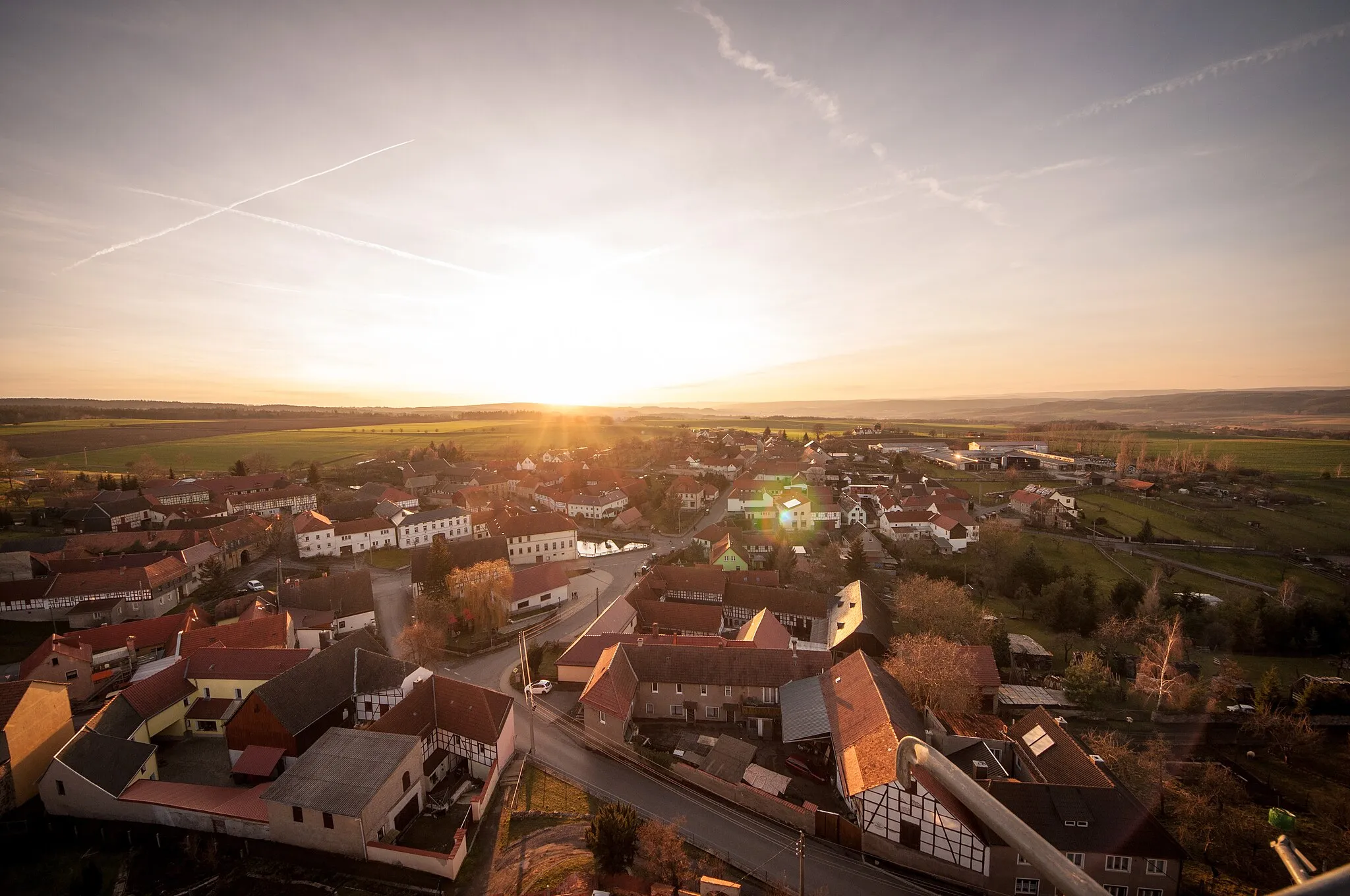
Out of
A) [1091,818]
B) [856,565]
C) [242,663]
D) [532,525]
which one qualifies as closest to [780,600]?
[856,565]

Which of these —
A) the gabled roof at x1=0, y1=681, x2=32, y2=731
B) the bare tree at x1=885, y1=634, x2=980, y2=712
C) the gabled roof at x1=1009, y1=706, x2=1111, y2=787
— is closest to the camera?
the gabled roof at x1=1009, y1=706, x2=1111, y2=787

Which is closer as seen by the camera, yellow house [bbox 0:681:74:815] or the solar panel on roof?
yellow house [bbox 0:681:74:815]

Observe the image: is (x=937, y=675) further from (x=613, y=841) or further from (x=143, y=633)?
(x=143, y=633)

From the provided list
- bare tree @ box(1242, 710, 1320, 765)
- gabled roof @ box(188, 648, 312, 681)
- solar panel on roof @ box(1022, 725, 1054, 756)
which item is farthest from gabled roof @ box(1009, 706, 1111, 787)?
gabled roof @ box(188, 648, 312, 681)

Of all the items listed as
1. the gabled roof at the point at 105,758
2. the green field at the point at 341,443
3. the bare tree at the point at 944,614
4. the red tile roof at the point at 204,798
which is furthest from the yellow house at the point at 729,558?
the green field at the point at 341,443

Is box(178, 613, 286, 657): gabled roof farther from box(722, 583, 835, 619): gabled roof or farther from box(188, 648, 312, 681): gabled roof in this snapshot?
box(722, 583, 835, 619): gabled roof
